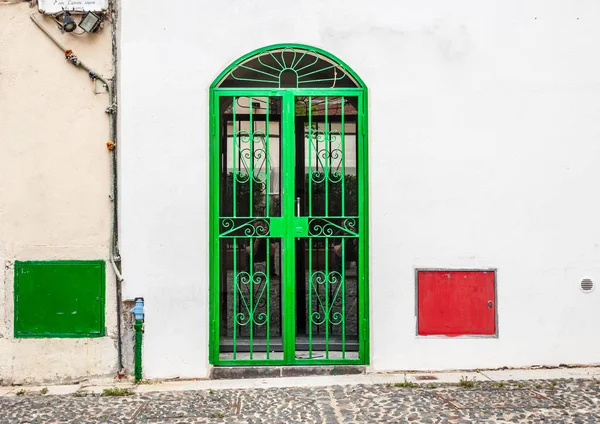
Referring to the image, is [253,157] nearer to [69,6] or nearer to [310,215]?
[310,215]

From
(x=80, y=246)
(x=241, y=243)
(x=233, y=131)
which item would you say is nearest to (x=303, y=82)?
(x=233, y=131)

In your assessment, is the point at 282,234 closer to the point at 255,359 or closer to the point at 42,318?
the point at 255,359

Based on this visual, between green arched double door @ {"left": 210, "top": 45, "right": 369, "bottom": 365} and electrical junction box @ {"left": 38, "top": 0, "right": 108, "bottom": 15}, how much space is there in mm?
1266

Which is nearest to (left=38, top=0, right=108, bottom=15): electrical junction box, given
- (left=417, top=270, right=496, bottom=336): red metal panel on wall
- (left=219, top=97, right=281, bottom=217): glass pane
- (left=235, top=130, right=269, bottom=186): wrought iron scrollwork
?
(left=219, top=97, right=281, bottom=217): glass pane

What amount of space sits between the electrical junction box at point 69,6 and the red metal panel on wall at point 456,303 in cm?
387

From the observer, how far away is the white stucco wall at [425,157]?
230 inches

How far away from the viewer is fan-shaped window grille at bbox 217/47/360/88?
19.8 ft

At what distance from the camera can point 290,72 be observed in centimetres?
608

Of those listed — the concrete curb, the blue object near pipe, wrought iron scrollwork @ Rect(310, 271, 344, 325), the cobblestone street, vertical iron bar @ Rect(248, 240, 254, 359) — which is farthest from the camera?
wrought iron scrollwork @ Rect(310, 271, 344, 325)

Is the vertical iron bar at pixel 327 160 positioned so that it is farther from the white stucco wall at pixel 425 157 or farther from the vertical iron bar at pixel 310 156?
the white stucco wall at pixel 425 157

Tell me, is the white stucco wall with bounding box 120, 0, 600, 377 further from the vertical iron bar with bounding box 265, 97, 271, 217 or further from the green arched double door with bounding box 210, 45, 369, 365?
the vertical iron bar with bounding box 265, 97, 271, 217

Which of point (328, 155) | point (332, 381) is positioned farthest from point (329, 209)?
point (332, 381)

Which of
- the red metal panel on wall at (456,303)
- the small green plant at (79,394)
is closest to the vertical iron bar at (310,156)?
the red metal panel on wall at (456,303)

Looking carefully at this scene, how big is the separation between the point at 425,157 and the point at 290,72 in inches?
59.9
